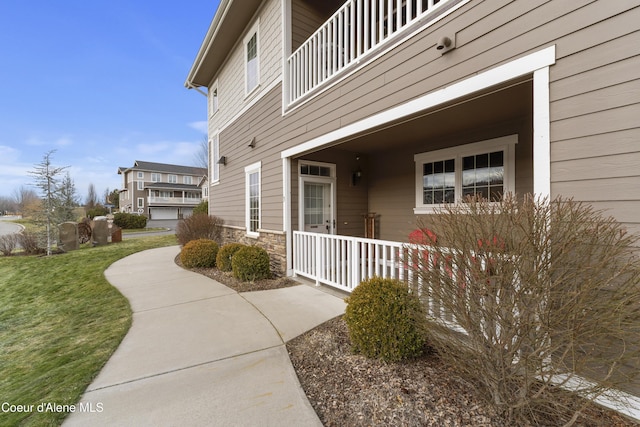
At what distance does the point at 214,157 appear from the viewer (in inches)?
436

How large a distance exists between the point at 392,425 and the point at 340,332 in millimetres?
1470

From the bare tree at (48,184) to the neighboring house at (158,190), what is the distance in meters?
27.0

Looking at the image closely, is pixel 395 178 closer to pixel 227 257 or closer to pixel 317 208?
pixel 317 208

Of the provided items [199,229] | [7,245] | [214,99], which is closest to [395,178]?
[199,229]

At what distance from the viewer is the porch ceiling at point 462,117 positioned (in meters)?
3.29

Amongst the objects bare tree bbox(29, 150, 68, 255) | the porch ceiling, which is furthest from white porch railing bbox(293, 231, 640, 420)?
bare tree bbox(29, 150, 68, 255)

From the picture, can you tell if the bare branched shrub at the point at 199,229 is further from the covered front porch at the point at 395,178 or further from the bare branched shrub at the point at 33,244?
the bare branched shrub at the point at 33,244

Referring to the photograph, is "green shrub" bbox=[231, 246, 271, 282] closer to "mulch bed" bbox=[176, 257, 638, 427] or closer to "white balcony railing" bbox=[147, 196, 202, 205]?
"mulch bed" bbox=[176, 257, 638, 427]

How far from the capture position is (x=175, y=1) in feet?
41.2

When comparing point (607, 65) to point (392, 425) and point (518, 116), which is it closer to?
point (518, 116)

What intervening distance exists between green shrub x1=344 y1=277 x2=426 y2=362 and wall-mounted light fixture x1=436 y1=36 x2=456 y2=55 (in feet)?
8.66

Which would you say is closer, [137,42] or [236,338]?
[236,338]

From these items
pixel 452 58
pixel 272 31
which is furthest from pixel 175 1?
pixel 452 58

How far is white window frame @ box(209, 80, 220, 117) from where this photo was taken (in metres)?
10.6
